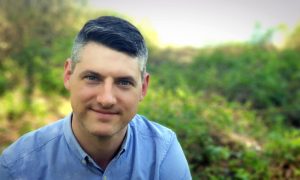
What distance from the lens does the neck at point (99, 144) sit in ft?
6.40

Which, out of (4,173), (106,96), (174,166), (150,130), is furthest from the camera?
(150,130)

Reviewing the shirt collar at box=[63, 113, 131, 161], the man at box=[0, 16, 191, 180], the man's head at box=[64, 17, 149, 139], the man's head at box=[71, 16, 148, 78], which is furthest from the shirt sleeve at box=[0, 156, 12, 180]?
the man's head at box=[71, 16, 148, 78]

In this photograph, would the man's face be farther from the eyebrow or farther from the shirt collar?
the shirt collar

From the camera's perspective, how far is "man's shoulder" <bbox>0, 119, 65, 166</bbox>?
1948mm

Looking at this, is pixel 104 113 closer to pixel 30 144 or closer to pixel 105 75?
pixel 105 75

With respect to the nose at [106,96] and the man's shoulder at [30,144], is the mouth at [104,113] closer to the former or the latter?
the nose at [106,96]

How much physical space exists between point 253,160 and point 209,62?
16.8ft

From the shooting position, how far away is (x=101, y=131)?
184cm

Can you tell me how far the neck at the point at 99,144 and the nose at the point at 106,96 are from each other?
0.73 feet

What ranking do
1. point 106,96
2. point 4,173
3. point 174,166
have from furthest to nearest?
point 174,166, point 4,173, point 106,96

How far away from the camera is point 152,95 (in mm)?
5973

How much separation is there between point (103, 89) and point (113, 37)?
24 cm

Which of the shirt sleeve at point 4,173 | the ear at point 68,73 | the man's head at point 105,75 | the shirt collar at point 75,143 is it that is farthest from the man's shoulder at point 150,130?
the shirt sleeve at point 4,173

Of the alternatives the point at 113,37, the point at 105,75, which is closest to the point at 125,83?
the point at 105,75
